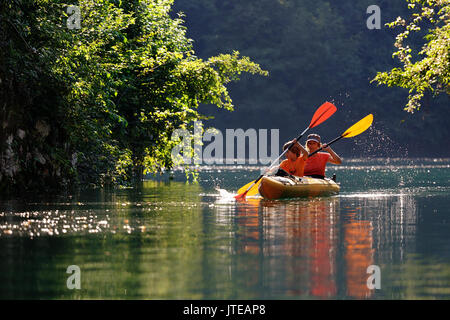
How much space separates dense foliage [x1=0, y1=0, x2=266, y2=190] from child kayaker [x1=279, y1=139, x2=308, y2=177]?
4359 mm

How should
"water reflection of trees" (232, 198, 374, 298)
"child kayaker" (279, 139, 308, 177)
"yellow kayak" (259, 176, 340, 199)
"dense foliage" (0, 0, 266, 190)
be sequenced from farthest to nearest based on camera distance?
1. "child kayaker" (279, 139, 308, 177)
2. "yellow kayak" (259, 176, 340, 199)
3. "dense foliage" (0, 0, 266, 190)
4. "water reflection of trees" (232, 198, 374, 298)

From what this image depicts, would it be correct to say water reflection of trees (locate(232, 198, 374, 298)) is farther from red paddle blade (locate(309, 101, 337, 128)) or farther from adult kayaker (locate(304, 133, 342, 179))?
red paddle blade (locate(309, 101, 337, 128))

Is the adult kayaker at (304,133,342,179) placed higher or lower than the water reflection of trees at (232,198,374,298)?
higher

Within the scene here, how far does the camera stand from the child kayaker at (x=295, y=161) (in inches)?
743

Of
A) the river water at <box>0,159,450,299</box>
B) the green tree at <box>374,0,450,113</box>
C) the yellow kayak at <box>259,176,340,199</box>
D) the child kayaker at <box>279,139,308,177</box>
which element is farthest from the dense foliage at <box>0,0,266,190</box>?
the green tree at <box>374,0,450,113</box>

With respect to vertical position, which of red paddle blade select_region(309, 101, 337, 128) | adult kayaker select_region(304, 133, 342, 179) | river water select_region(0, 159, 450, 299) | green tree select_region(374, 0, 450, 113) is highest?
green tree select_region(374, 0, 450, 113)

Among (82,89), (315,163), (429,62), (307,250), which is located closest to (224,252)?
(307,250)

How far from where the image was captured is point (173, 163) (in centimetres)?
2644

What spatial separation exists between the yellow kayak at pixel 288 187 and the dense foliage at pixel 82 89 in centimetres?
420

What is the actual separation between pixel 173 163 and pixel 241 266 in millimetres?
18840

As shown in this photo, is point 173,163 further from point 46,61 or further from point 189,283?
point 189,283

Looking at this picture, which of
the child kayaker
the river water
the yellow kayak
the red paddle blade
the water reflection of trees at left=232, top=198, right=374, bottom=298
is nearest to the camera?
the river water

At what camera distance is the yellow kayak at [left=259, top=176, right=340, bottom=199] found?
17.7 m
